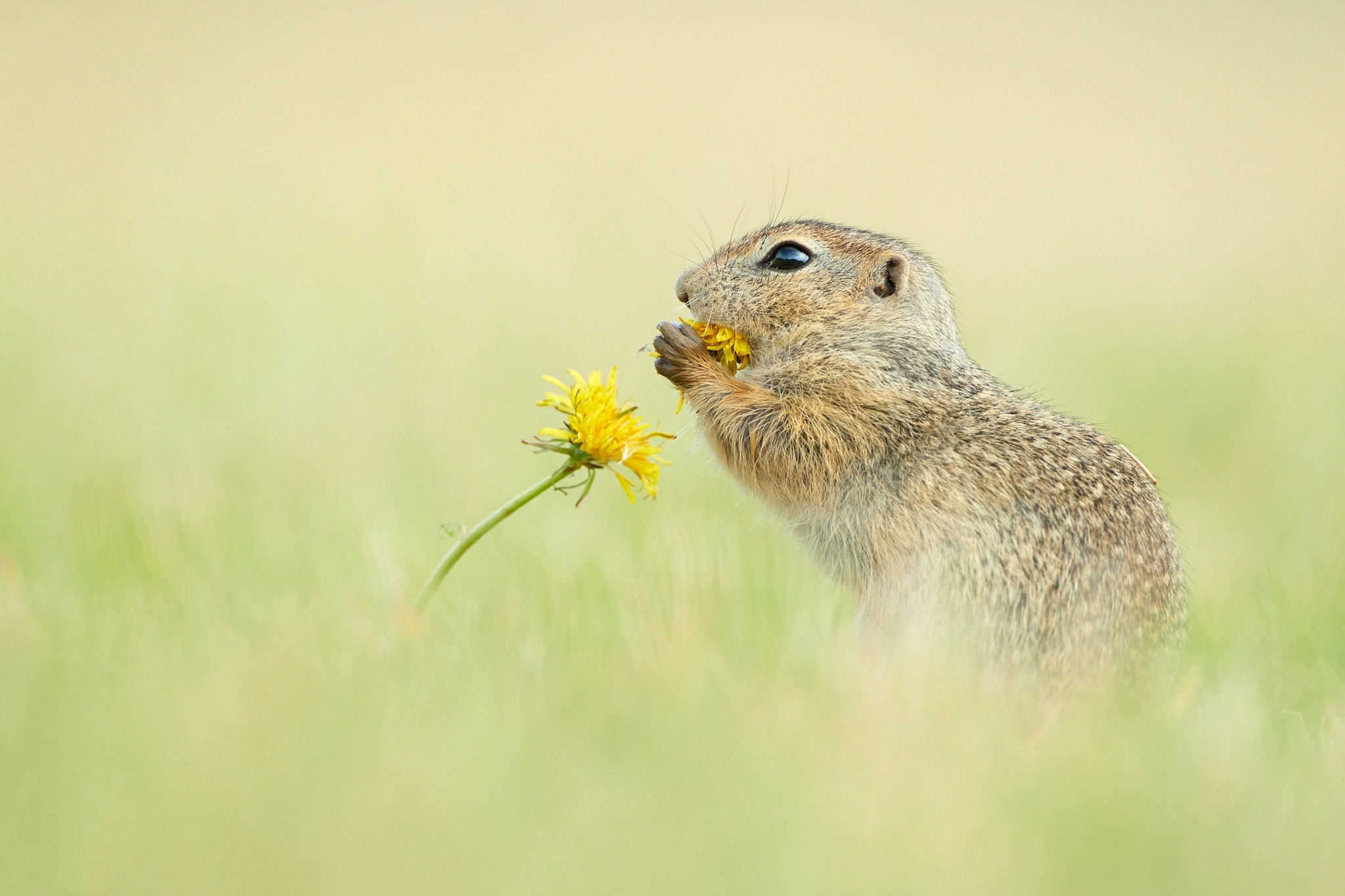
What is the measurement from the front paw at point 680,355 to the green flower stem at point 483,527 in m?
1.17

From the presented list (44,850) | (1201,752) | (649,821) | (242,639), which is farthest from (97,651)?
(1201,752)

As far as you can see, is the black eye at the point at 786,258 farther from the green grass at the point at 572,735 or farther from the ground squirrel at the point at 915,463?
the green grass at the point at 572,735

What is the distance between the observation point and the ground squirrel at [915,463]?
12.5 feet

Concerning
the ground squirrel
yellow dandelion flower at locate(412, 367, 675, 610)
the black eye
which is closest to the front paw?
the ground squirrel

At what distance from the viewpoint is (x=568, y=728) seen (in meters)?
2.62

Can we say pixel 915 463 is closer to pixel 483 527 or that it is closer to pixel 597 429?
pixel 597 429

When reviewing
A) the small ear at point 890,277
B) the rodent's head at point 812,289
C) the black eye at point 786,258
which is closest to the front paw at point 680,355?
the rodent's head at point 812,289

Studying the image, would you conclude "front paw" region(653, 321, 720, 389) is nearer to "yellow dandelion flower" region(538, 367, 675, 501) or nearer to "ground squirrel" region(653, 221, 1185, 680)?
"ground squirrel" region(653, 221, 1185, 680)

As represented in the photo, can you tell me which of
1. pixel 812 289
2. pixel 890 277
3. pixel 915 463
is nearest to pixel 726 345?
pixel 812 289

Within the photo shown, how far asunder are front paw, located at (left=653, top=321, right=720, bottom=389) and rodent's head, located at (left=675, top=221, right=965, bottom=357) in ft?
0.60

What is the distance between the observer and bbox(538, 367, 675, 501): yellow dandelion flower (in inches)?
131

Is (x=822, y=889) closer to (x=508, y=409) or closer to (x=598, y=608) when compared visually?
(x=598, y=608)

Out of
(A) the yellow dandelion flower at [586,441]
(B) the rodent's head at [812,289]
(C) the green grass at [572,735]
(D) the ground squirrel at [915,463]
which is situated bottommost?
(C) the green grass at [572,735]

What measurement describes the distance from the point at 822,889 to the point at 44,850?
1.40 metres
